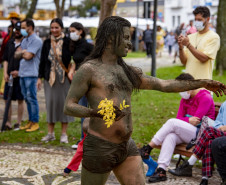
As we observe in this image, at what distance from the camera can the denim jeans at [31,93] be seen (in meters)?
8.16

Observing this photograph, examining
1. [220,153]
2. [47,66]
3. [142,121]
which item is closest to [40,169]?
[47,66]

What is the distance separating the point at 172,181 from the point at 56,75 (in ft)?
8.91

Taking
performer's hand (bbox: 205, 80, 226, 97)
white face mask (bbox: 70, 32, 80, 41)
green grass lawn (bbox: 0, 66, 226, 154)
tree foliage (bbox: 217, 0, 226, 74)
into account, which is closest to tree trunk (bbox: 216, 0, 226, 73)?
tree foliage (bbox: 217, 0, 226, 74)

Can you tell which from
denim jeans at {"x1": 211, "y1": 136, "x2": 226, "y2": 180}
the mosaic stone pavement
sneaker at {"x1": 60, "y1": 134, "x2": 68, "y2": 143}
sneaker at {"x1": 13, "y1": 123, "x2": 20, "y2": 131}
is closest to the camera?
denim jeans at {"x1": 211, "y1": 136, "x2": 226, "y2": 180}

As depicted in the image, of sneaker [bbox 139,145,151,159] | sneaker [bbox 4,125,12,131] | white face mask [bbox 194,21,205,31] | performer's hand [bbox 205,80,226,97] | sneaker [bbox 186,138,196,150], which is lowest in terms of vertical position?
sneaker [bbox 4,125,12,131]

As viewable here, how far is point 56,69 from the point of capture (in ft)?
23.7

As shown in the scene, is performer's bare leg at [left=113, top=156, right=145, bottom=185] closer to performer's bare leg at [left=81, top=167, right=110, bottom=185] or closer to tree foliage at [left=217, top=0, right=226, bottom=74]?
performer's bare leg at [left=81, top=167, right=110, bottom=185]

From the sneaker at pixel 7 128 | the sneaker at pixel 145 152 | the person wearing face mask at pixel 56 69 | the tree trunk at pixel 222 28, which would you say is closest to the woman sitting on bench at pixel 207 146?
the sneaker at pixel 145 152

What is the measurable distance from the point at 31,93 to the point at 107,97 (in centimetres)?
504

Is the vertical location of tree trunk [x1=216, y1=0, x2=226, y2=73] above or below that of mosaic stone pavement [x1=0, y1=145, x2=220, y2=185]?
above

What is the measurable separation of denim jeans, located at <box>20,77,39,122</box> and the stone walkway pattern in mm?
1087

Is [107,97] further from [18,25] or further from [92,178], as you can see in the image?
[18,25]

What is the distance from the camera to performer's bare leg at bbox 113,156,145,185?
11.3 ft

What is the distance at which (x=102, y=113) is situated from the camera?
3.11 m
